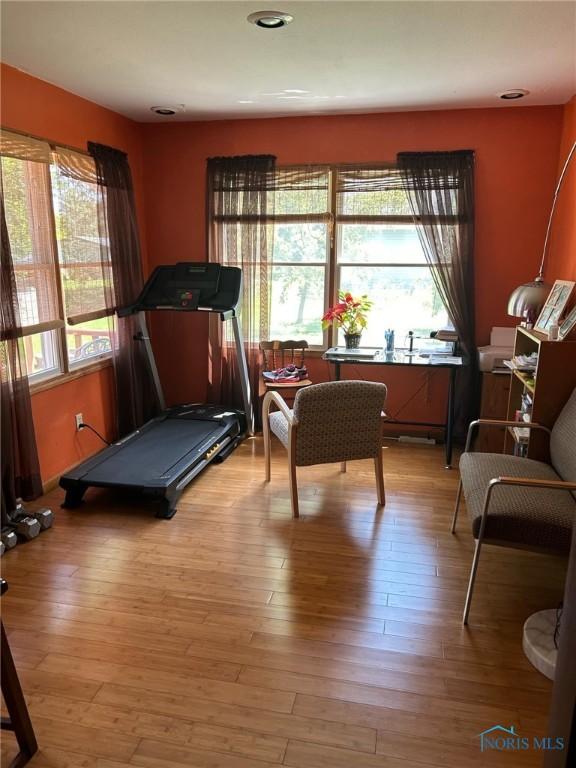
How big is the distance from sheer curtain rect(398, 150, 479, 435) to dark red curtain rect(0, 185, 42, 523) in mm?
2903

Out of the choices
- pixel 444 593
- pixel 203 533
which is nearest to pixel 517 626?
pixel 444 593

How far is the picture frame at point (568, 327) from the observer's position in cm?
303

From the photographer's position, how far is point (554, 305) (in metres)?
3.43

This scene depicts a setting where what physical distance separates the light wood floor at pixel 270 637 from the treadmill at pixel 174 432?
21 cm

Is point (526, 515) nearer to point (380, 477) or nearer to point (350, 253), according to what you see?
point (380, 477)

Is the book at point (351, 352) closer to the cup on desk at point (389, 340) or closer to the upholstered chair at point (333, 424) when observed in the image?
the cup on desk at point (389, 340)

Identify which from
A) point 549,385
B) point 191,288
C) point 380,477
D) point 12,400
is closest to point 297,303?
point 191,288

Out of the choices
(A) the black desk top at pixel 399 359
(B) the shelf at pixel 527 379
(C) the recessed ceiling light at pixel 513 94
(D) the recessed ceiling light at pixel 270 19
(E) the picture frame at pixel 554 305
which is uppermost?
(C) the recessed ceiling light at pixel 513 94

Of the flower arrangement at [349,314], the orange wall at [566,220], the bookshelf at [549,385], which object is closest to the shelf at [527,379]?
the bookshelf at [549,385]

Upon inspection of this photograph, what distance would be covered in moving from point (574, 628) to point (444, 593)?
59.9 inches

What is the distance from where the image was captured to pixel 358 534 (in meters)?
3.10

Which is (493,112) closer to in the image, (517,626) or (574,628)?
(517,626)

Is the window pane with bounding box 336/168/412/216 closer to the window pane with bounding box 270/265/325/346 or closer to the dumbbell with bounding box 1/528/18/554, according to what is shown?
the window pane with bounding box 270/265/325/346

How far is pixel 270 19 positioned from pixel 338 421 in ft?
6.70
